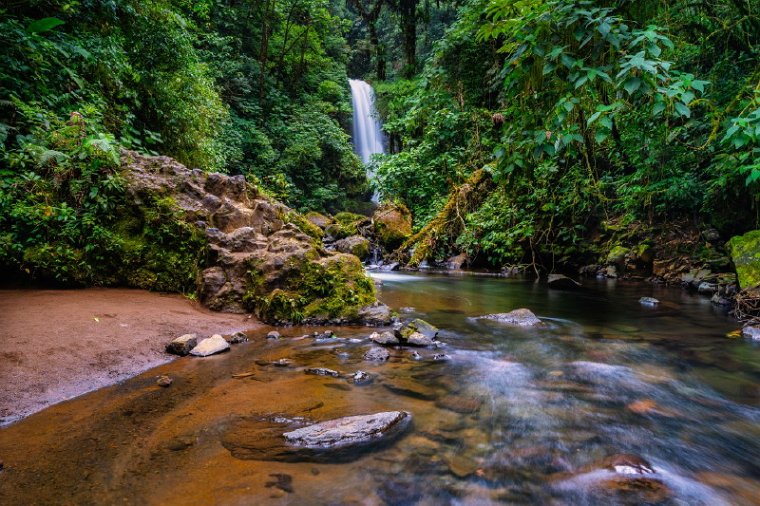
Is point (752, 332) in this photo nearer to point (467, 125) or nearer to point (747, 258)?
point (747, 258)

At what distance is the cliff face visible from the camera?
4.96m

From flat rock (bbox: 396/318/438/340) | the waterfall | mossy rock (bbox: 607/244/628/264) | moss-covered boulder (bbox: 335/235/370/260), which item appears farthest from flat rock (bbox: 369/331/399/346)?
the waterfall

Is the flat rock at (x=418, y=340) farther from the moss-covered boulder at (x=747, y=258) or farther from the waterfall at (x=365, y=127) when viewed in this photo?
the waterfall at (x=365, y=127)

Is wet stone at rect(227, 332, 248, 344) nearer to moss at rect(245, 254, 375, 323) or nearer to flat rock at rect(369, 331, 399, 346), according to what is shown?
moss at rect(245, 254, 375, 323)

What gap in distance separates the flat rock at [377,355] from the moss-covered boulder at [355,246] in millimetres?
9233

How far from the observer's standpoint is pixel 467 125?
14781 millimetres

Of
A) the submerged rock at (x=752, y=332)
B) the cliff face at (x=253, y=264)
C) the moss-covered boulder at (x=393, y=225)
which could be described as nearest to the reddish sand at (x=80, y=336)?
the cliff face at (x=253, y=264)

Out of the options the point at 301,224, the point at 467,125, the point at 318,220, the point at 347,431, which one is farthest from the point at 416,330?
the point at 318,220

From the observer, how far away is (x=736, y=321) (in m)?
5.59

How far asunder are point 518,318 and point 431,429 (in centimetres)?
360

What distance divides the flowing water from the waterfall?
21.4m

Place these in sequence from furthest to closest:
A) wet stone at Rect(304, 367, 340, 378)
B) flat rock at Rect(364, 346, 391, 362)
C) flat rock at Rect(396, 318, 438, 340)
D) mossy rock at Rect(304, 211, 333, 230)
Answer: mossy rock at Rect(304, 211, 333, 230)
flat rock at Rect(396, 318, 438, 340)
flat rock at Rect(364, 346, 391, 362)
wet stone at Rect(304, 367, 340, 378)

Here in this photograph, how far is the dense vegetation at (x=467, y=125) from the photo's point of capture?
3.27 m

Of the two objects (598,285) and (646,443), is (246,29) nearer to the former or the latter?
(598,285)
